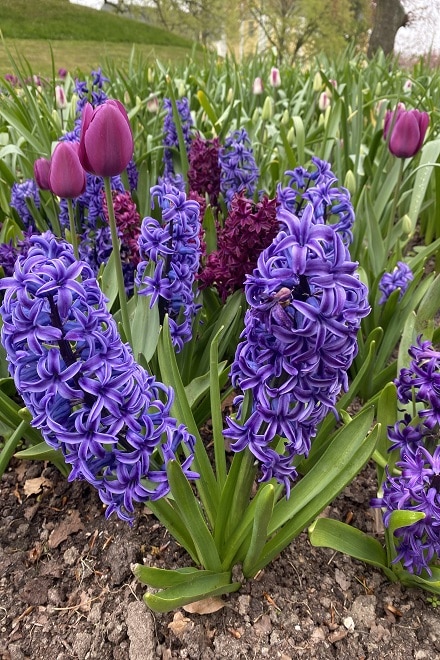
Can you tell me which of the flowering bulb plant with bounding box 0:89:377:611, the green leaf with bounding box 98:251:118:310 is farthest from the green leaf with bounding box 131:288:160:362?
the green leaf with bounding box 98:251:118:310

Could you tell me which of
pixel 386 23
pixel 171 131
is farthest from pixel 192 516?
pixel 386 23

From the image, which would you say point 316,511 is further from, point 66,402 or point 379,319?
point 379,319

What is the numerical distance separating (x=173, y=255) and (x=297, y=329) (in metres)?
0.74

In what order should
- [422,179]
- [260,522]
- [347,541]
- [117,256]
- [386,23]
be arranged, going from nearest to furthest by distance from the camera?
1. [260,522]
2. [117,256]
3. [347,541]
4. [422,179]
5. [386,23]

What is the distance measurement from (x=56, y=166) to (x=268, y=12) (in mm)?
27882

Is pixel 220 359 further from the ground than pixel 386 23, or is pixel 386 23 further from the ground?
pixel 386 23

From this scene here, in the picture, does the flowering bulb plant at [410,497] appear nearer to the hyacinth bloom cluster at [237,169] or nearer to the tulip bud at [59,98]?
the hyacinth bloom cluster at [237,169]

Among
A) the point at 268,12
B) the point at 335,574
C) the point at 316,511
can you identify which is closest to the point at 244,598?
the point at 335,574

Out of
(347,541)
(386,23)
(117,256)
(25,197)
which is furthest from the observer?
(386,23)

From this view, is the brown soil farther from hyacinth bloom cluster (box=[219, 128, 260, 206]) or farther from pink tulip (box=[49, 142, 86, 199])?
hyacinth bloom cluster (box=[219, 128, 260, 206])

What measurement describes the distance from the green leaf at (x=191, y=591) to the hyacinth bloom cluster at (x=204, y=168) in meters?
1.59

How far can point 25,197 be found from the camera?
248cm

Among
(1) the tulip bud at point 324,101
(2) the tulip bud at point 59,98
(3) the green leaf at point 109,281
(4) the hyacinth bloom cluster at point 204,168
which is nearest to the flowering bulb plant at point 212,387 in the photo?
(3) the green leaf at point 109,281

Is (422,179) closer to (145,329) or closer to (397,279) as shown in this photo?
(397,279)
